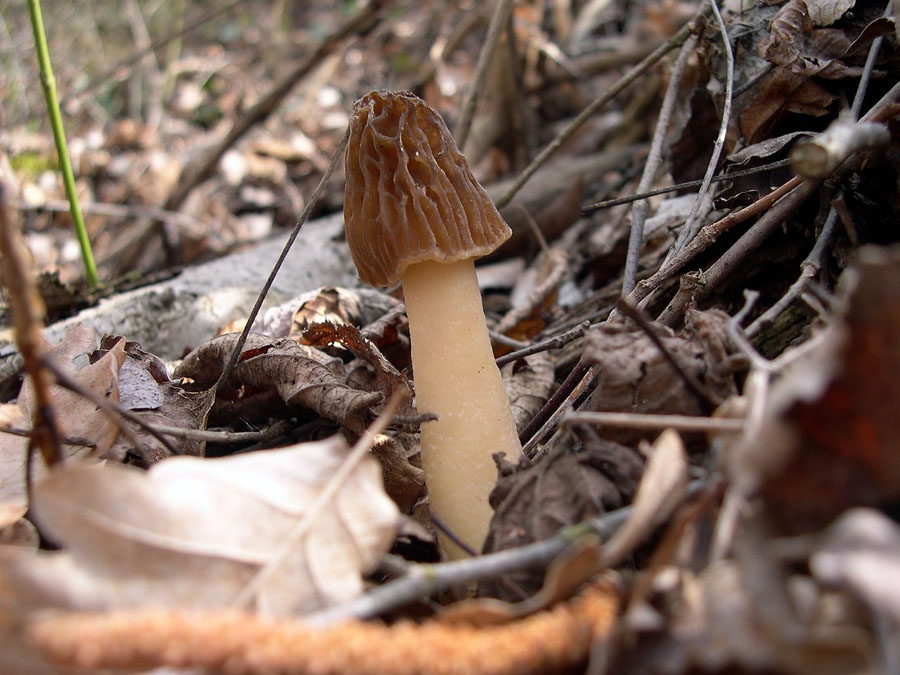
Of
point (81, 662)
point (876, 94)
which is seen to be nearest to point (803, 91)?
point (876, 94)

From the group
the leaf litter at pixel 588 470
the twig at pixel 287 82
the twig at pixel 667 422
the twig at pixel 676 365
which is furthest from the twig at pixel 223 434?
the twig at pixel 287 82

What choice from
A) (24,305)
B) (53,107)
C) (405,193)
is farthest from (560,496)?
(53,107)

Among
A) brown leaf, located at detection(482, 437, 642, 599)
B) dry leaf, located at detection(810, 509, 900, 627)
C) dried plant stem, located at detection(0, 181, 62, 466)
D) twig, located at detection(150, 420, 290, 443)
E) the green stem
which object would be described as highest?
the green stem

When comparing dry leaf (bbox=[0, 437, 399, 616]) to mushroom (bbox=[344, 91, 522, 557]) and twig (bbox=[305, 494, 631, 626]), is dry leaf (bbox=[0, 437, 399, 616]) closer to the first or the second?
twig (bbox=[305, 494, 631, 626])

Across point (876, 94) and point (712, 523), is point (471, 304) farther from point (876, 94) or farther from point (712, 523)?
point (876, 94)

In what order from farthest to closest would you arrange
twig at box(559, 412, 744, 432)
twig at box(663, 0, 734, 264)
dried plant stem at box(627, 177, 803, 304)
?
twig at box(663, 0, 734, 264) < dried plant stem at box(627, 177, 803, 304) < twig at box(559, 412, 744, 432)

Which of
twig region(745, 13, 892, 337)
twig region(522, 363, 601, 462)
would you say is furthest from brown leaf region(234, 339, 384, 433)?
twig region(745, 13, 892, 337)
